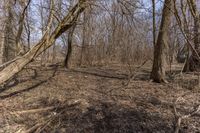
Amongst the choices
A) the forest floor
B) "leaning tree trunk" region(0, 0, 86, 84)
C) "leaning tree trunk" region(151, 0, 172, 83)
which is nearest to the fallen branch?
the forest floor

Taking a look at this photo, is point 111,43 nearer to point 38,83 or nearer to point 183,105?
point 38,83

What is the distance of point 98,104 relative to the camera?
826 cm

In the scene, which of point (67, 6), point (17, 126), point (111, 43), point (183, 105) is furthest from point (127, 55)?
point (17, 126)

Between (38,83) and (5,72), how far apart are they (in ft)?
9.14

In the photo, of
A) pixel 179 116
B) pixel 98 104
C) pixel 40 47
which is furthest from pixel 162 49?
pixel 40 47

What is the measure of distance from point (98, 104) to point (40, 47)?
260cm

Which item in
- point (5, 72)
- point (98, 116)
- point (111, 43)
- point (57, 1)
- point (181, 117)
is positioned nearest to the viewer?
point (181, 117)

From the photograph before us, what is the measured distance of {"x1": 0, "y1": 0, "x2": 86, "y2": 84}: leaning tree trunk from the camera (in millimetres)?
8625

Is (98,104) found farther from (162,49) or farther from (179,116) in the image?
(162,49)

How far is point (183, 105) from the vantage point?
26.1ft

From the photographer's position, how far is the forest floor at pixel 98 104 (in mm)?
6992

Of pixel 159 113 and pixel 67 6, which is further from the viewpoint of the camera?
pixel 67 6

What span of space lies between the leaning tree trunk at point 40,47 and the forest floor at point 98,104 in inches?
39.9

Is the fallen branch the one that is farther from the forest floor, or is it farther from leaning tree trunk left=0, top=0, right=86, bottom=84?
leaning tree trunk left=0, top=0, right=86, bottom=84
